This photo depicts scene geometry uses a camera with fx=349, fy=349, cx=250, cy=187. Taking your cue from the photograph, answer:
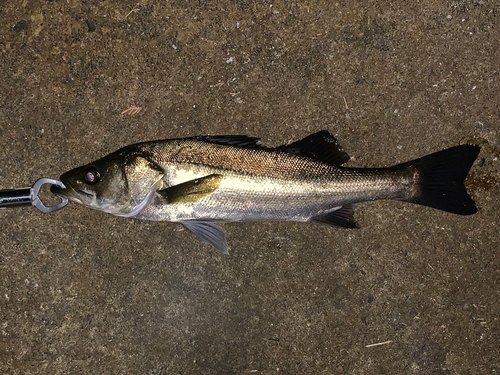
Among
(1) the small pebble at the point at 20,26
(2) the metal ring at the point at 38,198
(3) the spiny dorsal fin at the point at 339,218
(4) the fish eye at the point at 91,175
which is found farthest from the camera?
(1) the small pebble at the point at 20,26

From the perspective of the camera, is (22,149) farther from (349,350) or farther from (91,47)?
(349,350)

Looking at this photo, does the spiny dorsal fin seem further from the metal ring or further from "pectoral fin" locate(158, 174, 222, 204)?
→ the metal ring

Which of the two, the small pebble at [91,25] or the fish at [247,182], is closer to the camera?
the fish at [247,182]

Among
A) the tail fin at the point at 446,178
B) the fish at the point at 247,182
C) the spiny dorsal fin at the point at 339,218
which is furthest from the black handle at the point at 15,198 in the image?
the tail fin at the point at 446,178

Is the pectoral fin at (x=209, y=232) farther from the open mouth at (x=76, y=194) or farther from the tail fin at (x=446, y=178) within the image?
the tail fin at (x=446, y=178)

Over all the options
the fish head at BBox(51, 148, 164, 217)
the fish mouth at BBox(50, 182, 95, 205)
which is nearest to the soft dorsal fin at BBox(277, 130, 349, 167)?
the fish head at BBox(51, 148, 164, 217)

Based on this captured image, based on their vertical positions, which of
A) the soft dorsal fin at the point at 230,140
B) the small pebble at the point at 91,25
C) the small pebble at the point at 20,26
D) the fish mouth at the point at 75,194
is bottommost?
the fish mouth at the point at 75,194

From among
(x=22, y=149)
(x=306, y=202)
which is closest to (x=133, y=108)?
(x=22, y=149)

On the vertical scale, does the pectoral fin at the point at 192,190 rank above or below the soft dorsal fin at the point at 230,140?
below
